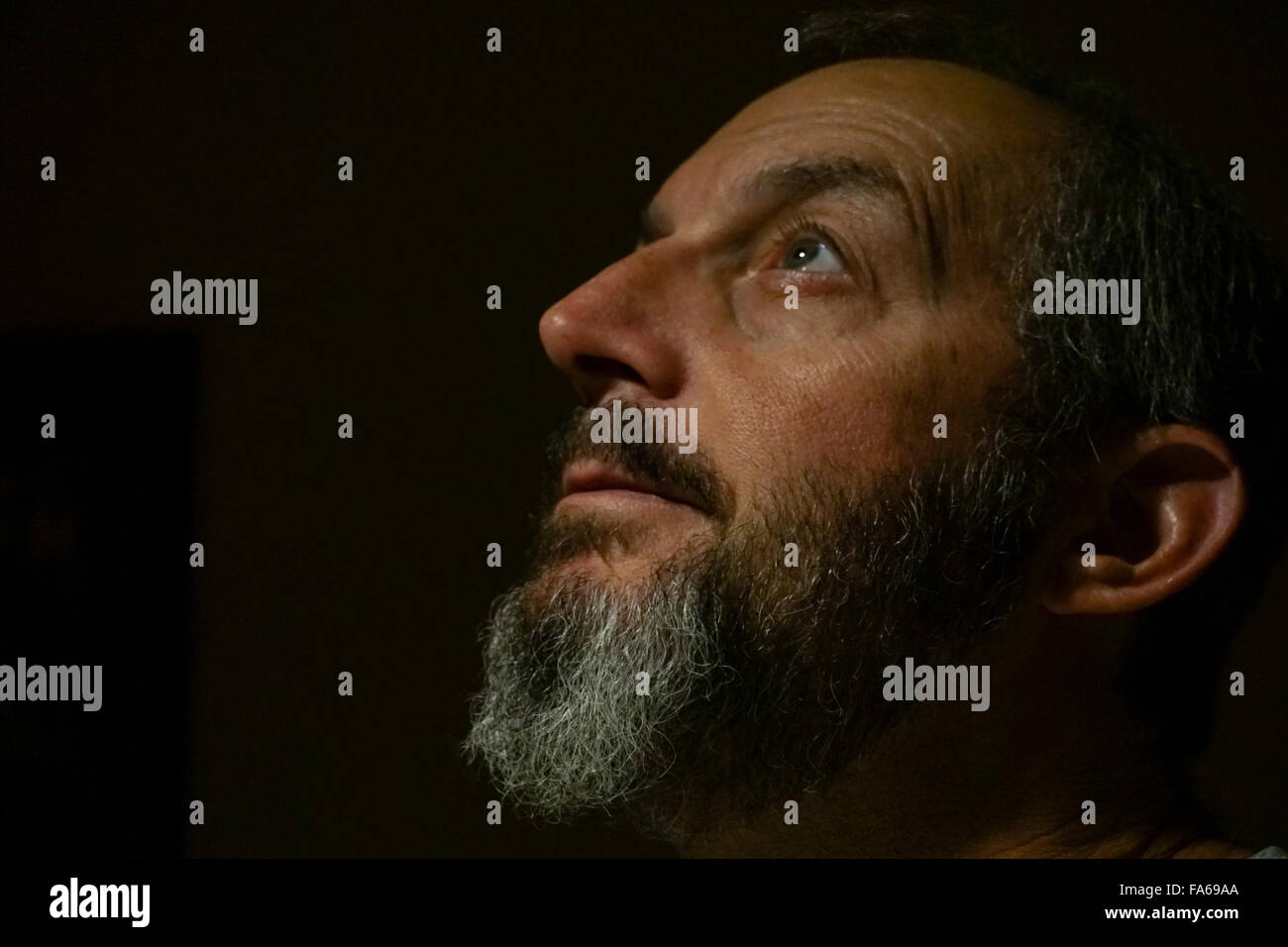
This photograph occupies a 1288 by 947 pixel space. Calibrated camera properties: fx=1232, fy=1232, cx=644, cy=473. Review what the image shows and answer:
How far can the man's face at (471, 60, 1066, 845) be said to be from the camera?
933 mm

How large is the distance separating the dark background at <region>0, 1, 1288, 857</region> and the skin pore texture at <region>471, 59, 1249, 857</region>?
6.4 inches

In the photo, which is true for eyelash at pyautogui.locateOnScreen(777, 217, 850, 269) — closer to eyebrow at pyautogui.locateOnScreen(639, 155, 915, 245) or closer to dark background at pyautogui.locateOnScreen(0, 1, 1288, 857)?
eyebrow at pyautogui.locateOnScreen(639, 155, 915, 245)

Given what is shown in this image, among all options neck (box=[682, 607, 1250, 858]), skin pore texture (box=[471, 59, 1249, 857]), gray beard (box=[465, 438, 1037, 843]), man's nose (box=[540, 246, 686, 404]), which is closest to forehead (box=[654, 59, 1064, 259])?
skin pore texture (box=[471, 59, 1249, 857])

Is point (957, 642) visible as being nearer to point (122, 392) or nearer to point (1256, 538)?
point (1256, 538)

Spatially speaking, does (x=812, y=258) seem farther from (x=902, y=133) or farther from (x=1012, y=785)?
(x=1012, y=785)

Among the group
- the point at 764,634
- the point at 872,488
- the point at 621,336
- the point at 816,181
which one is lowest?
the point at 764,634

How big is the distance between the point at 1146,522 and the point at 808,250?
1.14 feet

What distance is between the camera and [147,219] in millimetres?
1160

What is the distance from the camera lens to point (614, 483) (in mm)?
960

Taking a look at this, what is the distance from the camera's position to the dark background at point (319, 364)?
1.12m

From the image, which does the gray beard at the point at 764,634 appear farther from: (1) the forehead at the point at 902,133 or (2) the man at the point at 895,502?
(1) the forehead at the point at 902,133

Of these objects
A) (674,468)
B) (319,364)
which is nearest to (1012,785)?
(674,468)

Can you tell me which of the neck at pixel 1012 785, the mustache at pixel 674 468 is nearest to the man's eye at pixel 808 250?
the mustache at pixel 674 468
